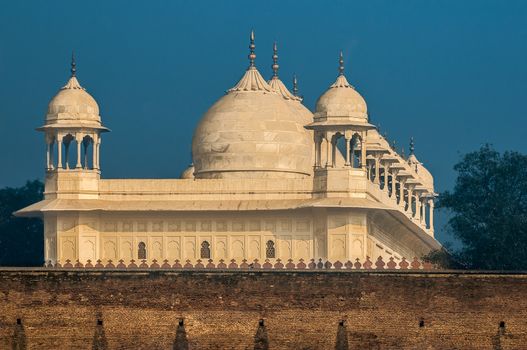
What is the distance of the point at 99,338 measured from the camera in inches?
2466

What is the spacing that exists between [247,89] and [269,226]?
20.8 feet

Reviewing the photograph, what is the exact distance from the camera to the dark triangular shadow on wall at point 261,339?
6225cm

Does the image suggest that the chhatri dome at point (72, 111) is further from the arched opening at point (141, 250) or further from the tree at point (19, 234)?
the tree at point (19, 234)

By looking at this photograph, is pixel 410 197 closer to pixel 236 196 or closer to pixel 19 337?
pixel 236 196

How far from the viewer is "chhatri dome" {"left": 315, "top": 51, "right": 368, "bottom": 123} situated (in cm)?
7969

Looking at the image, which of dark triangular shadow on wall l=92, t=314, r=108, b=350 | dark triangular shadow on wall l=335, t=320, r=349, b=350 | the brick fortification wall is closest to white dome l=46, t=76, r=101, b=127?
the brick fortification wall

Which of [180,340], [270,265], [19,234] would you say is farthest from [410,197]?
[180,340]

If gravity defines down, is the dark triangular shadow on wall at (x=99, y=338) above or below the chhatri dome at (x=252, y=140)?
below

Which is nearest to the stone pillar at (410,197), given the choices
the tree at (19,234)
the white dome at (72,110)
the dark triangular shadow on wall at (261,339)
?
the tree at (19,234)

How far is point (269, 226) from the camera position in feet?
265

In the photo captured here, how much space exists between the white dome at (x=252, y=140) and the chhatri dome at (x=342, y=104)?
388cm

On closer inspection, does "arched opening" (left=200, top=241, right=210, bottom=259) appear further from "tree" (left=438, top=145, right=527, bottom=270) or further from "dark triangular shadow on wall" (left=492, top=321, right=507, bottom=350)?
"dark triangular shadow on wall" (left=492, top=321, right=507, bottom=350)

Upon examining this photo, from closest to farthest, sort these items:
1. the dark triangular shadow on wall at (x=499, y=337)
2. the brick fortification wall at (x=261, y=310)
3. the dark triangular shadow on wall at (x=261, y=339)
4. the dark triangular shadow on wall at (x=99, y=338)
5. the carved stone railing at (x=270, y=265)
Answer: the dark triangular shadow on wall at (x=499, y=337) < the brick fortification wall at (x=261, y=310) < the dark triangular shadow on wall at (x=261, y=339) < the dark triangular shadow on wall at (x=99, y=338) < the carved stone railing at (x=270, y=265)

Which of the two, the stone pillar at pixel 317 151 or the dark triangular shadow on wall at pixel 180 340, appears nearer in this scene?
the dark triangular shadow on wall at pixel 180 340
